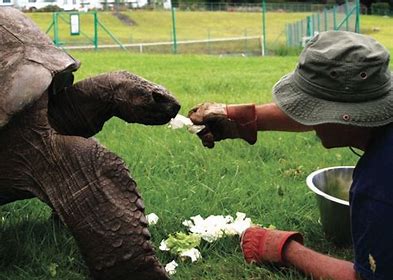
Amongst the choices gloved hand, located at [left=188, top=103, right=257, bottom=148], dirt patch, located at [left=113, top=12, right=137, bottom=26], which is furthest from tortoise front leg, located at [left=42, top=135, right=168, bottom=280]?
dirt patch, located at [left=113, top=12, right=137, bottom=26]

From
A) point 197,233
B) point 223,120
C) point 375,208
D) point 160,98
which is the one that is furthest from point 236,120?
point 375,208

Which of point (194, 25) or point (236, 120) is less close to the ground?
point (194, 25)

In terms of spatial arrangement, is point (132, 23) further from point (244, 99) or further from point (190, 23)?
point (244, 99)

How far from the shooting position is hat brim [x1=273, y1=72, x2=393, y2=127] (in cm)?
174

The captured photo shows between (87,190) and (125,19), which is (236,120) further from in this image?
(125,19)

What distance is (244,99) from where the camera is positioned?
218 inches

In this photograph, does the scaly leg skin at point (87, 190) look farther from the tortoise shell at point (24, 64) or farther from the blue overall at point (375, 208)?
the blue overall at point (375, 208)

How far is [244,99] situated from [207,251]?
330 centimetres

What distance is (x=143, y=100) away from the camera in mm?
2205

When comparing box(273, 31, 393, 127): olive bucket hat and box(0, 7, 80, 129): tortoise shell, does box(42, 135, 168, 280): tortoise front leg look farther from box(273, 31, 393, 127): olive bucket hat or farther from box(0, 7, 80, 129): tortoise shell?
box(273, 31, 393, 127): olive bucket hat

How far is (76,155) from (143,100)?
0.30 metres

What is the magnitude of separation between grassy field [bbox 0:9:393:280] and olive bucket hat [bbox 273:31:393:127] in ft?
1.95

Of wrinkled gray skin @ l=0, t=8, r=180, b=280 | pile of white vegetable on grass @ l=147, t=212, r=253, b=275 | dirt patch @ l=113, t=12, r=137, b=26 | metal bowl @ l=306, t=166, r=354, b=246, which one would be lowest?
pile of white vegetable on grass @ l=147, t=212, r=253, b=275

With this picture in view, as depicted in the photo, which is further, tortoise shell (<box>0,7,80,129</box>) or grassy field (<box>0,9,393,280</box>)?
grassy field (<box>0,9,393,280</box>)
